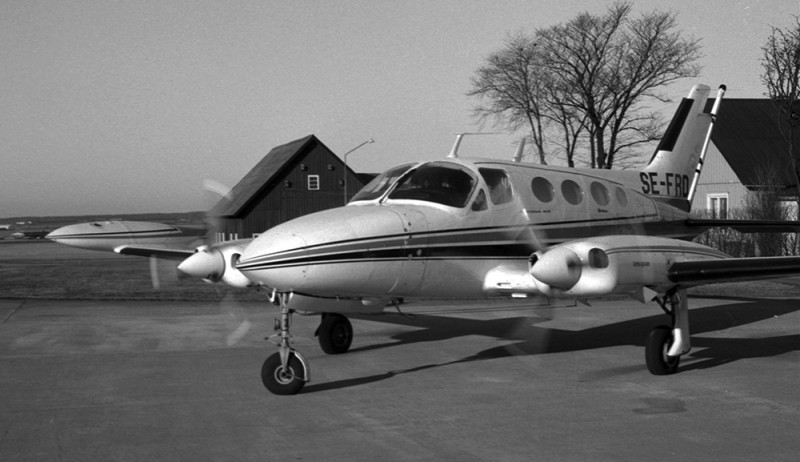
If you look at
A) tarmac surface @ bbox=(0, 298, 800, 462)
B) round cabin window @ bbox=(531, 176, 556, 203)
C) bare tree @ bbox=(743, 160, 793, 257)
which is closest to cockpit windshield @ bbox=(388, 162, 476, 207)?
round cabin window @ bbox=(531, 176, 556, 203)

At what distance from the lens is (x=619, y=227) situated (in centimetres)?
1217

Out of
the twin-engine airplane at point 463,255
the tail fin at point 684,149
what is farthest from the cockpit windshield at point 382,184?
the tail fin at point 684,149

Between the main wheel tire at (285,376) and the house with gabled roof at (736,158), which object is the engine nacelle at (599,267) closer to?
the main wheel tire at (285,376)

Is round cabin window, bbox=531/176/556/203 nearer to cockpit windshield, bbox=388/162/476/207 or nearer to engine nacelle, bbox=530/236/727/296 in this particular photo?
cockpit windshield, bbox=388/162/476/207

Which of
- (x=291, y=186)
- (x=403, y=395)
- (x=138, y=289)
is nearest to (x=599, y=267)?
(x=403, y=395)

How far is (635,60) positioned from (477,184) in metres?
40.2

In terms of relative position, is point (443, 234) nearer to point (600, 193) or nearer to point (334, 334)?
point (334, 334)

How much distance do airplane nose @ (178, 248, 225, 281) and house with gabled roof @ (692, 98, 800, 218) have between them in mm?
33119

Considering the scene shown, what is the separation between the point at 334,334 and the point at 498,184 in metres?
3.53

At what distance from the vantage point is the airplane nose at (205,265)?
422 inches

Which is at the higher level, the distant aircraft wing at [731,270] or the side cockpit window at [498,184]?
the side cockpit window at [498,184]

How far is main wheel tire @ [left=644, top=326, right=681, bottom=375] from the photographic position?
10180mm

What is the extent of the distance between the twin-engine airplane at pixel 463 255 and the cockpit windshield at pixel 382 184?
0.07 ft

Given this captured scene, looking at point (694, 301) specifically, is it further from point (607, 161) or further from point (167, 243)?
point (607, 161)
